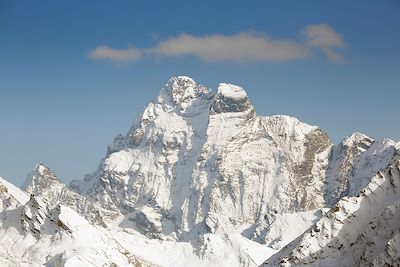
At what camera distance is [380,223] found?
85.1m

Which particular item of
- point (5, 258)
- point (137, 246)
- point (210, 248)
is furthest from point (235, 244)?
point (5, 258)

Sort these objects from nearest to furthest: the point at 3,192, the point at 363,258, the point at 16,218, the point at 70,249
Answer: the point at 363,258 < the point at 70,249 < the point at 16,218 < the point at 3,192

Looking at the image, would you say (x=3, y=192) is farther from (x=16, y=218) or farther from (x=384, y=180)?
(x=384, y=180)

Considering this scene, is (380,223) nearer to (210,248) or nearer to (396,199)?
(396,199)

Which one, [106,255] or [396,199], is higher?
[396,199]

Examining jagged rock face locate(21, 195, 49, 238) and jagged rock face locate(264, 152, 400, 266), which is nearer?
jagged rock face locate(264, 152, 400, 266)

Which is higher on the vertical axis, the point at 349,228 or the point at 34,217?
the point at 349,228

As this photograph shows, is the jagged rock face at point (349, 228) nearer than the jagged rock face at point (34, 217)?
Yes

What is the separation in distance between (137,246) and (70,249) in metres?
60.5

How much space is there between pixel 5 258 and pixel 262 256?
9381 centimetres

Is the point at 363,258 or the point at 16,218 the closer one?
the point at 363,258

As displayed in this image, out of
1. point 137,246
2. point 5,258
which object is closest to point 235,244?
point 137,246

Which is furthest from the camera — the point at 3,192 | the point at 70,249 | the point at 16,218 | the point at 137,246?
the point at 137,246

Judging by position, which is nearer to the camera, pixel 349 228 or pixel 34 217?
pixel 349 228
